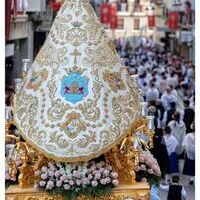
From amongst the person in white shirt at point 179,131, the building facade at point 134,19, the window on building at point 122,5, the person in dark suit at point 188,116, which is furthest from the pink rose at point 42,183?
the building facade at point 134,19

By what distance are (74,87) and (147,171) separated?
1255 mm

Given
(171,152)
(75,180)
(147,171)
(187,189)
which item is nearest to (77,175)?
(75,180)

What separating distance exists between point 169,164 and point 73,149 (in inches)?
278

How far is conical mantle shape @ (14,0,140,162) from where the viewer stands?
254 inches

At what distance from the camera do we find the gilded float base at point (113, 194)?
257 inches

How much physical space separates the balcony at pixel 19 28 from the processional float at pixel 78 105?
15.2 metres

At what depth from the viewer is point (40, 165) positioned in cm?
670

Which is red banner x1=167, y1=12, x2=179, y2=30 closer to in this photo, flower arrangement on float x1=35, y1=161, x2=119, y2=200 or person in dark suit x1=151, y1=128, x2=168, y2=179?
person in dark suit x1=151, y1=128, x2=168, y2=179

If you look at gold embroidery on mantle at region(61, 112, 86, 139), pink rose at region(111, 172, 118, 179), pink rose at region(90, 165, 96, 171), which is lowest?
pink rose at region(111, 172, 118, 179)

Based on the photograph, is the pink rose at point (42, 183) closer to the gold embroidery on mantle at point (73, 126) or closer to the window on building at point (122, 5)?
the gold embroidery on mantle at point (73, 126)

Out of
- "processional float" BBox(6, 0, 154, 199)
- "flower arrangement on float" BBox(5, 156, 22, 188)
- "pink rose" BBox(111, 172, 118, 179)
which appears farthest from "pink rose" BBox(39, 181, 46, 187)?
"pink rose" BBox(111, 172, 118, 179)

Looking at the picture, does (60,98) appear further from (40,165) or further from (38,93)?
(40,165)

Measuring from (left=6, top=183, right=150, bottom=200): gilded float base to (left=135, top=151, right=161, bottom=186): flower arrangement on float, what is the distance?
336 millimetres
